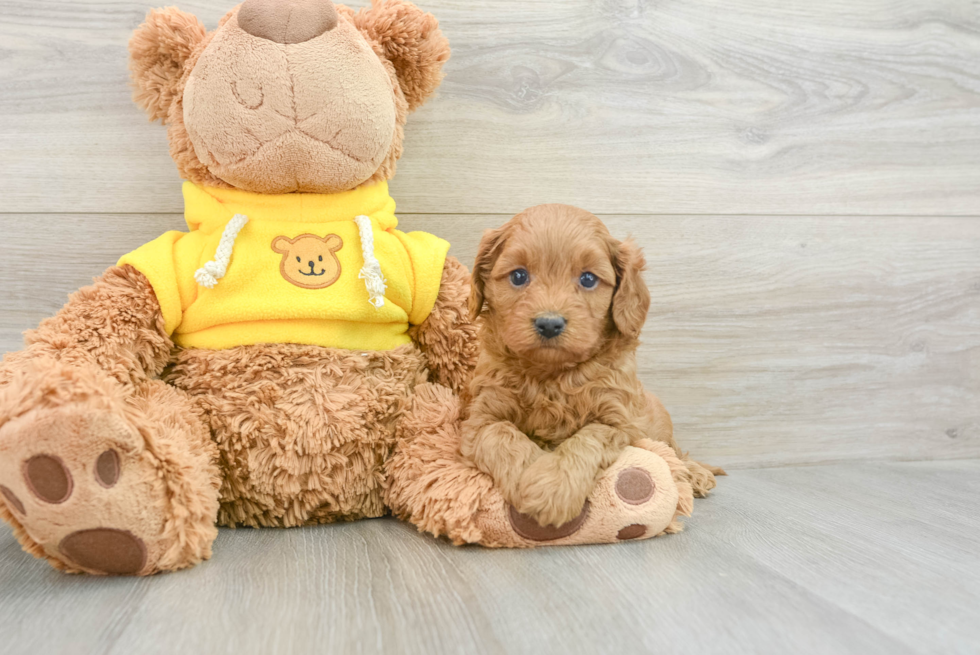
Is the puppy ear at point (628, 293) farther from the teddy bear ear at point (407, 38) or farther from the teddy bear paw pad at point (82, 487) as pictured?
the teddy bear paw pad at point (82, 487)

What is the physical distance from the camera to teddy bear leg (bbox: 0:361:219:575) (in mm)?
925

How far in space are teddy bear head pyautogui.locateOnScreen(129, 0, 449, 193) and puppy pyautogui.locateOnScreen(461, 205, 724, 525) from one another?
12.1 inches

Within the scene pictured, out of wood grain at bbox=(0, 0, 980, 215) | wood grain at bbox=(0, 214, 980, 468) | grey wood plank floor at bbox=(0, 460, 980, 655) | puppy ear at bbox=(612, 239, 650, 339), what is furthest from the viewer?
wood grain at bbox=(0, 214, 980, 468)

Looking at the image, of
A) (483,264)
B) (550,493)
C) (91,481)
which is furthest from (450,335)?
(91,481)

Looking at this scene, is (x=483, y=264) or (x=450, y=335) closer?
(x=483, y=264)

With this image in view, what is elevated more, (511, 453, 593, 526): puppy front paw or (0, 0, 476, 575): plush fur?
(0, 0, 476, 575): plush fur

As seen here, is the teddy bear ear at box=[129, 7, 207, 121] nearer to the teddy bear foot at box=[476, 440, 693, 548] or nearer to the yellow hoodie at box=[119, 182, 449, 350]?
the yellow hoodie at box=[119, 182, 449, 350]

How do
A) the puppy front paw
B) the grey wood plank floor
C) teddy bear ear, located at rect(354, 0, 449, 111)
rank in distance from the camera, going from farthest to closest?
1. teddy bear ear, located at rect(354, 0, 449, 111)
2. the puppy front paw
3. the grey wood plank floor

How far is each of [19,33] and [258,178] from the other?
66 cm

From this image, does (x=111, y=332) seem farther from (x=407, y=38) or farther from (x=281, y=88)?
(x=407, y=38)

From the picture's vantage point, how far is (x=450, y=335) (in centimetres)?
138

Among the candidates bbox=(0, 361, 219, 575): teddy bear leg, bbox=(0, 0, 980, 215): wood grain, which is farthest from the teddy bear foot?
bbox=(0, 0, 980, 215): wood grain

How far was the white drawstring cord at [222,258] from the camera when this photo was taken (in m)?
1.21

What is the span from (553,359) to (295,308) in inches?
18.0
